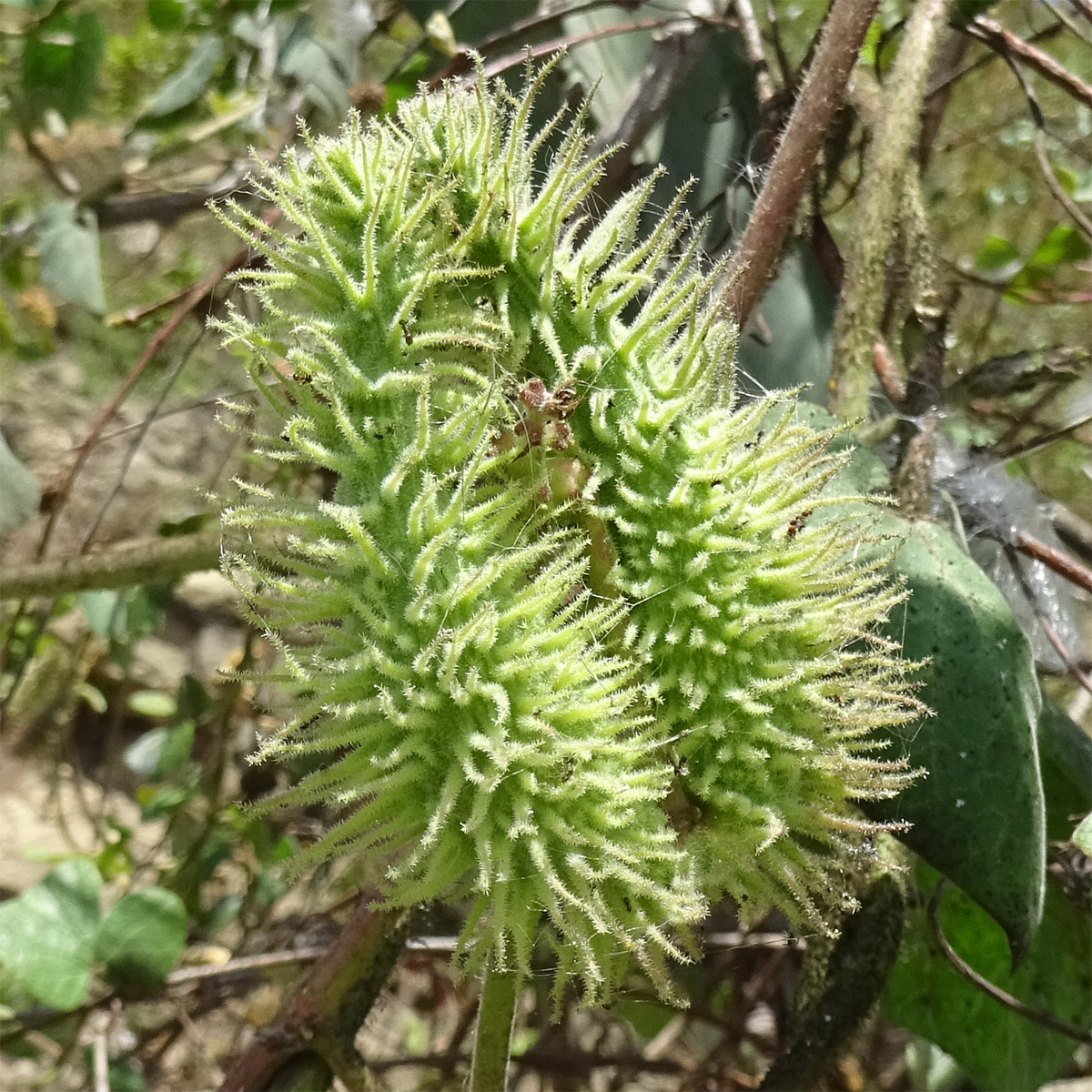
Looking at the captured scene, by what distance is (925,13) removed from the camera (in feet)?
3.98

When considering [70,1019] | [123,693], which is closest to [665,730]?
→ [70,1019]

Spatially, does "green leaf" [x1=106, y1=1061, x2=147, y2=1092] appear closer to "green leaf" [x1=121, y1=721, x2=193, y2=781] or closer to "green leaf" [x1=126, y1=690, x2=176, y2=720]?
"green leaf" [x1=121, y1=721, x2=193, y2=781]

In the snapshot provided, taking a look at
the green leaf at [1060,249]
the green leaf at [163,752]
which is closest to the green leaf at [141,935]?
the green leaf at [163,752]

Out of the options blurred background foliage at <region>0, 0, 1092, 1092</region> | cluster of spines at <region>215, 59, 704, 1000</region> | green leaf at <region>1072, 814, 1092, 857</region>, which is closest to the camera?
cluster of spines at <region>215, 59, 704, 1000</region>

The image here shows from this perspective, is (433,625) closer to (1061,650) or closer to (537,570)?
(537,570)

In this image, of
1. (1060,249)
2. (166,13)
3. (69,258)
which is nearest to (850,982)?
(1060,249)

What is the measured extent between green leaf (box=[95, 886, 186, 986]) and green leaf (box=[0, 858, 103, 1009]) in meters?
0.03

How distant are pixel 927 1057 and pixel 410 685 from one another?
1398mm

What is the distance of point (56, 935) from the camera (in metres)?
1.24

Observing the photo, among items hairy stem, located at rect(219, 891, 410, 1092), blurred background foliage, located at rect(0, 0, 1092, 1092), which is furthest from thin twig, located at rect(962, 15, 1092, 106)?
hairy stem, located at rect(219, 891, 410, 1092)

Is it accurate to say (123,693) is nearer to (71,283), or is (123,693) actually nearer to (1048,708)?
(71,283)

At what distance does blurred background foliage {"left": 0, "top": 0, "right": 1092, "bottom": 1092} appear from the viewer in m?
1.27

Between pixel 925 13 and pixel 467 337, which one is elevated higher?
pixel 925 13

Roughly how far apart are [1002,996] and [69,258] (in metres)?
1.46
